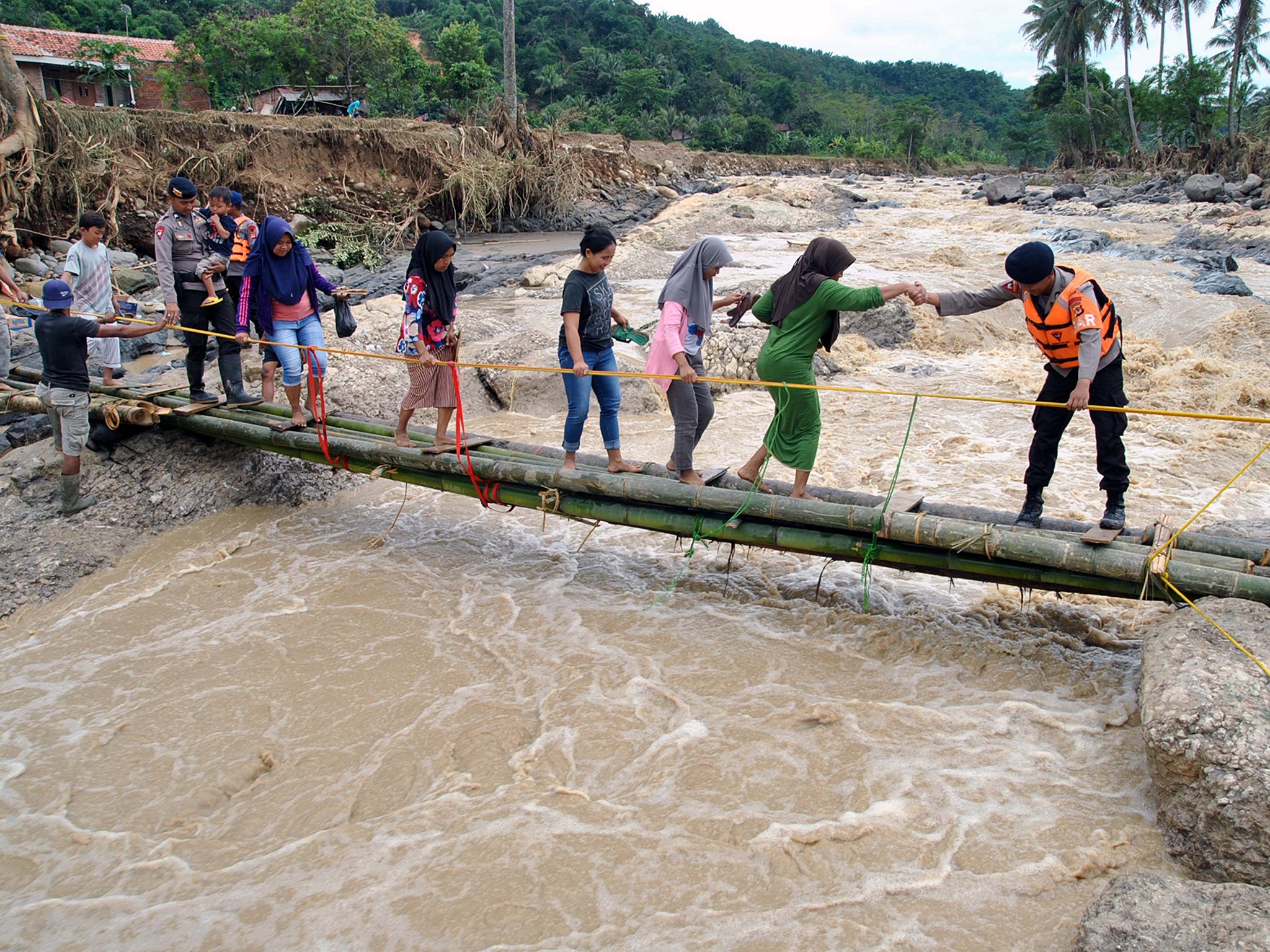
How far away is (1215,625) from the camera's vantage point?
322 cm

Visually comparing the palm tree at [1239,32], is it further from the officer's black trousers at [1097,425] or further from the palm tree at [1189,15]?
the officer's black trousers at [1097,425]

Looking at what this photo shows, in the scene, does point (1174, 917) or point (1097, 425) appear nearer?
point (1174, 917)

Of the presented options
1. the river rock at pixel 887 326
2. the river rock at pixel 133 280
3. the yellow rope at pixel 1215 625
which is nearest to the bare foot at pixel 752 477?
the yellow rope at pixel 1215 625

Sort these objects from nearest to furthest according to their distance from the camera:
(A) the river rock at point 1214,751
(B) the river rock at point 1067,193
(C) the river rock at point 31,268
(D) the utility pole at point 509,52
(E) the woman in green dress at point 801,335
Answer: (A) the river rock at point 1214,751, (E) the woman in green dress at point 801,335, (C) the river rock at point 31,268, (D) the utility pole at point 509,52, (B) the river rock at point 1067,193

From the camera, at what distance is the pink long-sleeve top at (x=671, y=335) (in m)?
4.38

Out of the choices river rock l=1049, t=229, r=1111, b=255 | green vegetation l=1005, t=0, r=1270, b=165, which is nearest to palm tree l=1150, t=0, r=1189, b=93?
→ green vegetation l=1005, t=0, r=1270, b=165

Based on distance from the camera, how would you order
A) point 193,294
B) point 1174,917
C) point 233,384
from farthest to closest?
point 233,384
point 193,294
point 1174,917

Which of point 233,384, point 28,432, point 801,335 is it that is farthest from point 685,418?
point 28,432

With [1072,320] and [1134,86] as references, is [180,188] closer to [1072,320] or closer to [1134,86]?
[1072,320]

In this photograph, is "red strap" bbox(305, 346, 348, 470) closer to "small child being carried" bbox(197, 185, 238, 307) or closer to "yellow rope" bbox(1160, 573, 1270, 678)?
"small child being carried" bbox(197, 185, 238, 307)

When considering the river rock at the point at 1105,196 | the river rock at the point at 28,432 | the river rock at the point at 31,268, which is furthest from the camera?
the river rock at the point at 1105,196

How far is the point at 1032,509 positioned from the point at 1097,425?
485mm

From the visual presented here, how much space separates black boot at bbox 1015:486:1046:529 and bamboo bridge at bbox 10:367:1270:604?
64 millimetres

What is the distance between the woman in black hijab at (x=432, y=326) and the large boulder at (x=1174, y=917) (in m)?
3.94
